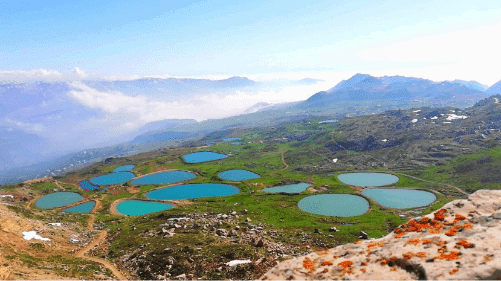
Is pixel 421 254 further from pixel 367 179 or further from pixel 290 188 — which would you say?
pixel 367 179

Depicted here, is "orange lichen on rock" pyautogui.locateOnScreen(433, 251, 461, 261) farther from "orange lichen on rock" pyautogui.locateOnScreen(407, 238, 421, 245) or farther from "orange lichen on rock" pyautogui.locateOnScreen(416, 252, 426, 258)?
"orange lichen on rock" pyautogui.locateOnScreen(407, 238, 421, 245)

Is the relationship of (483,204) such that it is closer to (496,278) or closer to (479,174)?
(496,278)

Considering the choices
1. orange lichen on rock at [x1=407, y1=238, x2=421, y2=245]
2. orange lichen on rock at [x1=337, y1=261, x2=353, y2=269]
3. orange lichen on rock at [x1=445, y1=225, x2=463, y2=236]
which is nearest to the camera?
orange lichen on rock at [x1=337, y1=261, x2=353, y2=269]

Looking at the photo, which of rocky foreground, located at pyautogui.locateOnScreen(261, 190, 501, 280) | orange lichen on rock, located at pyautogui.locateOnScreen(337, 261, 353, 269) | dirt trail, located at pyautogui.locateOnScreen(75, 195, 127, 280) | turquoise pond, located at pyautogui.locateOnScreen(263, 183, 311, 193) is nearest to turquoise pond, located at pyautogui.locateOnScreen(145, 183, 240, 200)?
turquoise pond, located at pyautogui.locateOnScreen(263, 183, 311, 193)

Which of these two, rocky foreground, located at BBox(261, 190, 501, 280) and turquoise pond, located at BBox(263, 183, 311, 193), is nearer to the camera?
rocky foreground, located at BBox(261, 190, 501, 280)

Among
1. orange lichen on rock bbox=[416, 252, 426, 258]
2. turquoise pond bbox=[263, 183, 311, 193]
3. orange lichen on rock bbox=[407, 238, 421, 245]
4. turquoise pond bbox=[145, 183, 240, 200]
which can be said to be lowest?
turquoise pond bbox=[263, 183, 311, 193]

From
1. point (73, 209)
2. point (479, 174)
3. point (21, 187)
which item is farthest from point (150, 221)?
point (479, 174)
